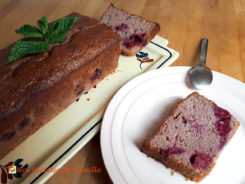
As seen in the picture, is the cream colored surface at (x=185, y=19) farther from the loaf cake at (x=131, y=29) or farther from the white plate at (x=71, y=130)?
the white plate at (x=71, y=130)

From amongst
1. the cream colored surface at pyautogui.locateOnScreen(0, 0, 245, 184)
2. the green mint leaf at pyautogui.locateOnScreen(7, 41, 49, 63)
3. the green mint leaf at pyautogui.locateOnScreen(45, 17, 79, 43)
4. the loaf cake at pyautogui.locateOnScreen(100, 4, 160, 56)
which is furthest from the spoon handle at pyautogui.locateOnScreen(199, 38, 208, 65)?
the green mint leaf at pyautogui.locateOnScreen(7, 41, 49, 63)

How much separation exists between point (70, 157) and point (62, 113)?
39 cm

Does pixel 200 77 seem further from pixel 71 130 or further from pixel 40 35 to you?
pixel 40 35

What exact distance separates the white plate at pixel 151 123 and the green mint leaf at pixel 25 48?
566 millimetres

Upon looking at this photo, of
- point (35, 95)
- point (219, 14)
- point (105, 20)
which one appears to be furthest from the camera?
point (219, 14)

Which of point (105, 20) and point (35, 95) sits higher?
point (105, 20)

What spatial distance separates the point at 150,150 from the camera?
1.18m

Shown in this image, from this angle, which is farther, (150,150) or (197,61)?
(197,61)

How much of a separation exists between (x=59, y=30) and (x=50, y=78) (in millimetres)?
383

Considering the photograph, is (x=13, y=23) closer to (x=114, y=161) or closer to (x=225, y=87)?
(x=114, y=161)

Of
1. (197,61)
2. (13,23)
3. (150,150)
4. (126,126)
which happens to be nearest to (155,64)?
(197,61)

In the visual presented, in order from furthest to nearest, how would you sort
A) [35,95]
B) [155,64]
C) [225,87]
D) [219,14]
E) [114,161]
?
[219,14]
[155,64]
[225,87]
[35,95]
[114,161]

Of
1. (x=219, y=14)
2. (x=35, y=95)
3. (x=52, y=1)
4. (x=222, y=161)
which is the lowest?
(x=222, y=161)

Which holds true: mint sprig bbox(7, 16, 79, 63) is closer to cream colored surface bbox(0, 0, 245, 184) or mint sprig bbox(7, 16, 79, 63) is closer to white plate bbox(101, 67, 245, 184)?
white plate bbox(101, 67, 245, 184)
